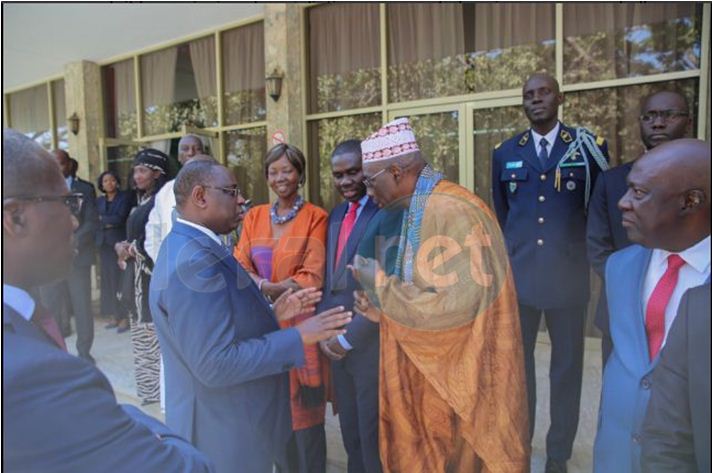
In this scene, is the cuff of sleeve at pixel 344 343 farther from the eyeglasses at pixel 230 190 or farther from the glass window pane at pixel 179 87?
the glass window pane at pixel 179 87

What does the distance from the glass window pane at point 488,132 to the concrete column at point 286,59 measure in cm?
201

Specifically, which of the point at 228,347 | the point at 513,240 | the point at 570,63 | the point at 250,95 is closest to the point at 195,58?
the point at 250,95

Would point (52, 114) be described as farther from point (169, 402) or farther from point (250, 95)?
point (169, 402)

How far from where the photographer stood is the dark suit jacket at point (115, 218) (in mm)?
4727

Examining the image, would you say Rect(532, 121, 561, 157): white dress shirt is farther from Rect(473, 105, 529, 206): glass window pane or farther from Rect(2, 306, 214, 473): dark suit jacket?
Rect(2, 306, 214, 473): dark suit jacket

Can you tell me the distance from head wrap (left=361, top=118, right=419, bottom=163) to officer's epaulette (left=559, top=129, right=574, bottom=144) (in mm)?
1003

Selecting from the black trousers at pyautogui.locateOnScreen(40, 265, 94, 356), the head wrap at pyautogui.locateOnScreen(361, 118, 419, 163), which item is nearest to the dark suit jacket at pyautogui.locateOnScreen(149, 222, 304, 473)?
the head wrap at pyautogui.locateOnScreen(361, 118, 419, 163)

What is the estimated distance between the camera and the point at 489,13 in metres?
4.59

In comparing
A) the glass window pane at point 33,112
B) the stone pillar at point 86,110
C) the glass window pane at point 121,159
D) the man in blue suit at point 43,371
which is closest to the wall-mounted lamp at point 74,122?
the stone pillar at point 86,110

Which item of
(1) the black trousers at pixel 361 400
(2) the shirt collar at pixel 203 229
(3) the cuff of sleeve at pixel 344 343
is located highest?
(2) the shirt collar at pixel 203 229

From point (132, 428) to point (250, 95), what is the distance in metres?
5.63

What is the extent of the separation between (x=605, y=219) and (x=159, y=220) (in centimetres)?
238

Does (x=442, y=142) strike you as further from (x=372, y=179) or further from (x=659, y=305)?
(x=659, y=305)

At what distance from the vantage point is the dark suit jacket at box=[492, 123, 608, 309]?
2.39 meters
